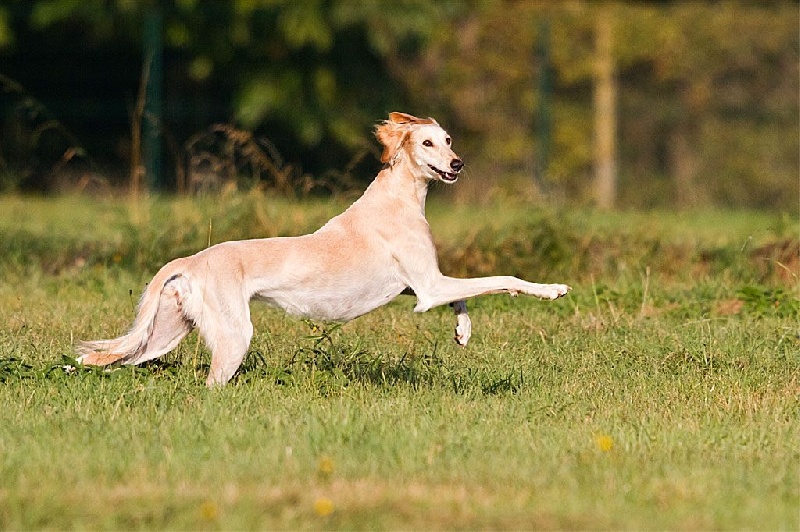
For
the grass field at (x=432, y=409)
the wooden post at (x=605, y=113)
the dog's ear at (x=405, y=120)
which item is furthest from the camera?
the wooden post at (x=605, y=113)

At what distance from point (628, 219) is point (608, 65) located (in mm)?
6916

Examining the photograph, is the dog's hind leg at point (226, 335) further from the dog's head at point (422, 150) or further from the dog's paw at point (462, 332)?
the dog's head at point (422, 150)

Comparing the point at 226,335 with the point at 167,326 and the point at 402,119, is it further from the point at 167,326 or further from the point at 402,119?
the point at 402,119

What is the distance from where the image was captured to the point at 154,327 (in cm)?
655

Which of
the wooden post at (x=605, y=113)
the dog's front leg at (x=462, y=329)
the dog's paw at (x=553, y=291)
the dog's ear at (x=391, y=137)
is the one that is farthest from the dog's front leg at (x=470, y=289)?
the wooden post at (x=605, y=113)

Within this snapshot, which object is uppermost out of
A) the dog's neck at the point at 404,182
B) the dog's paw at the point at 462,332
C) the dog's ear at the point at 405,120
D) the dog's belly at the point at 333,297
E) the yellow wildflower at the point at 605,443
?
the dog's ear at the point at 405,120

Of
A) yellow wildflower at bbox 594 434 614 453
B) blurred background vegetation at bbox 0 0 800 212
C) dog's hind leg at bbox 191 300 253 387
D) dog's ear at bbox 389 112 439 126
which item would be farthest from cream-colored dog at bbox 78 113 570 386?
blurred background vegetation at bbox 0 0 800 212

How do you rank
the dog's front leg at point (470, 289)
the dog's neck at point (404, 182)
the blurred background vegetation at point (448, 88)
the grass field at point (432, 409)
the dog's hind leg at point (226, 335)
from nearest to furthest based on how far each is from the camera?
the grass field at point (432, 409), the dog's hind leg at point (226, 335), the dog's front leg at point (470, 289), the dog's neck at point (404, 182), the blurred background vegetation at point (448, 88)

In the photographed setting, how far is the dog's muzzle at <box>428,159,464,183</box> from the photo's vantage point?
7043mm

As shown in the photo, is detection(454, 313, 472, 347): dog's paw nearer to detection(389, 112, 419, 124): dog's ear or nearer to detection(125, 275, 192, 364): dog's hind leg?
detection(389, 112, 419, 124): dog's ear

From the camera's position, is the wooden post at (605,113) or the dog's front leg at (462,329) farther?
the wooden post at (605,113)

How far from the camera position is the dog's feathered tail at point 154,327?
6.32 meters

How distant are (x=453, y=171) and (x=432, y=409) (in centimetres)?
149

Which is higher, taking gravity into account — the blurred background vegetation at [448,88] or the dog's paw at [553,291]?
the blurred background vegetation at [448,88]
